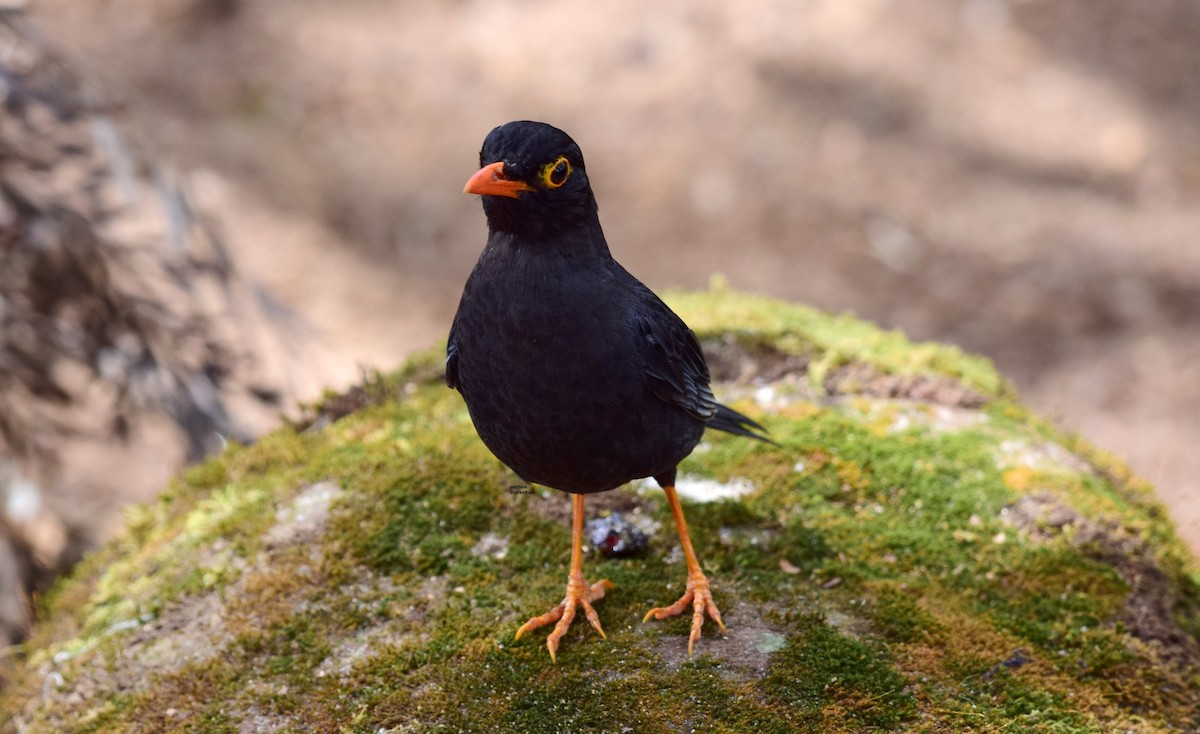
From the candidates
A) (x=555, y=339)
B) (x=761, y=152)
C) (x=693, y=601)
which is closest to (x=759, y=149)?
(x=761, y=152)

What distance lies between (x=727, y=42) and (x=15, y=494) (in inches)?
463

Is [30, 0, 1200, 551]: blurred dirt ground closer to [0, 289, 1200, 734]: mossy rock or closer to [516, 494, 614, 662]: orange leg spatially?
[0, 289, 1200, 734]: mossy rock

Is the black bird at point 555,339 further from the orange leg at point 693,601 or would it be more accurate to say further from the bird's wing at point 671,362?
the orange leg at point 693,601

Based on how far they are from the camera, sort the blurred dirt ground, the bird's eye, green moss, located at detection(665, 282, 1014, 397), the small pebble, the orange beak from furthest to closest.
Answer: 1. the blurred dirt ground
2. green moss, located at detection(665, 282, 1014, 397)
3. the small pebble
4. the bird's eye
5. the orange beak

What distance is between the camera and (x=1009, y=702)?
362 cm

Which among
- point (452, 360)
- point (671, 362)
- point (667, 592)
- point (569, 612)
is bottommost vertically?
point (569, 612)

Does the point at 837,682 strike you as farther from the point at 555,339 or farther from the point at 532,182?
the point at 532,182

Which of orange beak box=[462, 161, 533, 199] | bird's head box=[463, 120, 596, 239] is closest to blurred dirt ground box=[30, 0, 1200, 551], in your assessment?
bird's head box=[463, 120, 596, 239]

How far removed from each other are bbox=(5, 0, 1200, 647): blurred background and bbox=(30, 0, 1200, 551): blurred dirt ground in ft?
0.13

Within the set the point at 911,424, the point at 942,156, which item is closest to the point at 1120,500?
the point at 911,424

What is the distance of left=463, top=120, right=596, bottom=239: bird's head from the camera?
3.21 meters

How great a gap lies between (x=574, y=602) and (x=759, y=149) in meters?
10.3

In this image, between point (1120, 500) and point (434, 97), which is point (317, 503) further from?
point (434, 97)

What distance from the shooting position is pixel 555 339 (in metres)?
3.34
